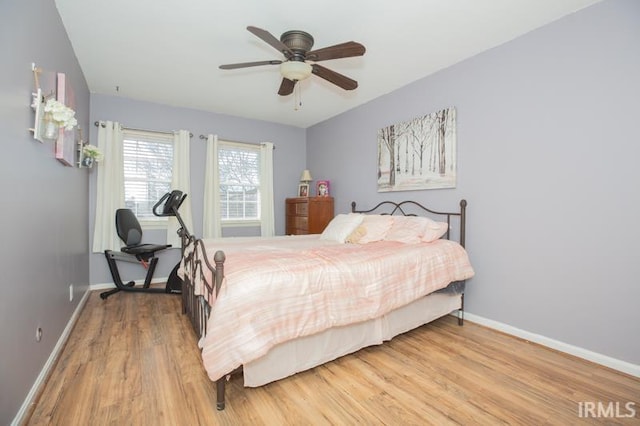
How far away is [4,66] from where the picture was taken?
1.34 m

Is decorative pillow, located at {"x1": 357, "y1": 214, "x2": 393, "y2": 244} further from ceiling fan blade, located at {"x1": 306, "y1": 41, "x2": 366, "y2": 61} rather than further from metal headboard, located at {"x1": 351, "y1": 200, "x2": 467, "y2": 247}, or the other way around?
ceiling fan blade, located at {"x1": 306, "y1": 41, "x2": 366, "y2": 61}

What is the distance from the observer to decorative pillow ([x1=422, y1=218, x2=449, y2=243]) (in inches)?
113

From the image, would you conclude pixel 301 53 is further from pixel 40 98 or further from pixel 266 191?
pixel 266 191

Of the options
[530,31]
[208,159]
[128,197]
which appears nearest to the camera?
[530,31]

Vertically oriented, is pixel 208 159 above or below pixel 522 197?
above

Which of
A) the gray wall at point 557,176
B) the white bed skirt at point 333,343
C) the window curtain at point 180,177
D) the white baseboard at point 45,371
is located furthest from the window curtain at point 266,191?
the white bed skirt at point 333,343

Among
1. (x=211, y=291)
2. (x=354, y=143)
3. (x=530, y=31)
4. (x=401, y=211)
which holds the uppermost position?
(x=530, y=31)

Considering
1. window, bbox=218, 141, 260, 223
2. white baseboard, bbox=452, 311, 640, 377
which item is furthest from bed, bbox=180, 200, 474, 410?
window, bbox=218, 141, 260, 223

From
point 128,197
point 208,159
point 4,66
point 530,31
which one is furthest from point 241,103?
point 530,31

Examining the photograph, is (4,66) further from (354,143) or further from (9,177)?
(354,143)

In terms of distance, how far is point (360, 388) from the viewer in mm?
1810

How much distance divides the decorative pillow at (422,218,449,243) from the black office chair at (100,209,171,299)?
3.11 m

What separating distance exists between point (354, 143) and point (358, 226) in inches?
62.5

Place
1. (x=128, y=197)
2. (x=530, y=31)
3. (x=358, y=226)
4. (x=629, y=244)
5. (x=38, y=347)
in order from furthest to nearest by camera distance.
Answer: (x=128, y=197) → (x=358, y=226) → (x=530, y=31) → (x=629, y=244) → (x=38, y=347)
